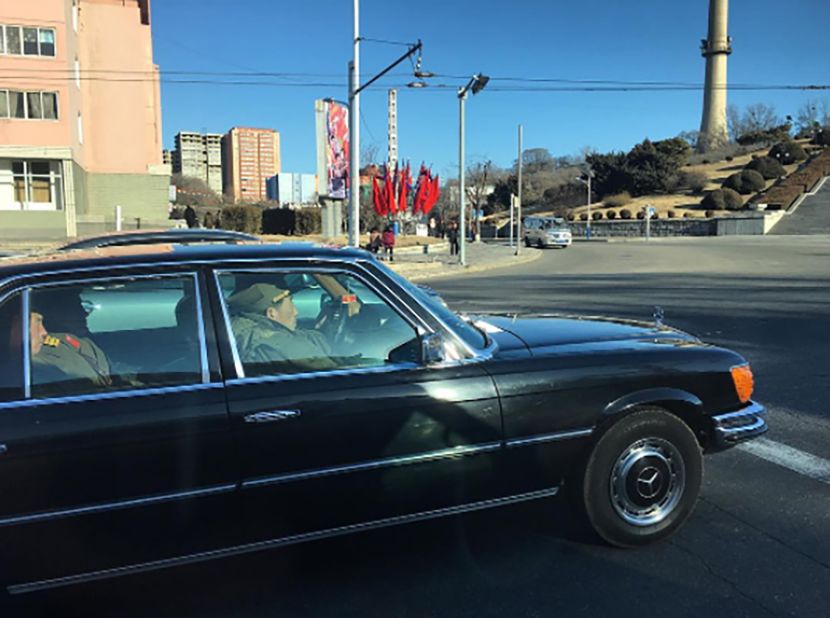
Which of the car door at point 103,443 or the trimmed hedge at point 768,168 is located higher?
the trimmed hedge at point 768,168

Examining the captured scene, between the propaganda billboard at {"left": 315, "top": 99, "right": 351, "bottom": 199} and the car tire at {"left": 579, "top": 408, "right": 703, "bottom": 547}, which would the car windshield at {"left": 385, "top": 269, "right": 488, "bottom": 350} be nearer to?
the car tire at {"left": 579, "top": 408, "right": 703, "bottom": 547}

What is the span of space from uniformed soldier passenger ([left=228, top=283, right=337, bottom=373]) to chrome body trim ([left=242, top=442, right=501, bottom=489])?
0.46m

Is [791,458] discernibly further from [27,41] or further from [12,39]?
[12,39]

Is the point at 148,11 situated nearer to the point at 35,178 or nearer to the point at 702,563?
the point at 35,178

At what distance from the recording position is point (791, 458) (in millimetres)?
4707

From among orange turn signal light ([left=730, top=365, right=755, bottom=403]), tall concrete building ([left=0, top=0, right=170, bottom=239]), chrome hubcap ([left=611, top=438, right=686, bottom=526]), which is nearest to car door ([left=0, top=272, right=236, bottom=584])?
chrome hubcap ([left=611, top=438, right=686, bottom=526])

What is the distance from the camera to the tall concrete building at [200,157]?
5399 inches

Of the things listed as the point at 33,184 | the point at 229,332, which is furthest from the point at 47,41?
the point at 229,332

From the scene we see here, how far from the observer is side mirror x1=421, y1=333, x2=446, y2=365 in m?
3.04

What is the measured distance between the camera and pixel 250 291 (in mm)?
3229

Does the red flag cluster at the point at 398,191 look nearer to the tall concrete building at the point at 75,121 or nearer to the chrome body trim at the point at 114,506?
the tall concrete building at the point at 75,121

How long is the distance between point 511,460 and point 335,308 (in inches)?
48.0

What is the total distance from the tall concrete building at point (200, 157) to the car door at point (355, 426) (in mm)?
139886

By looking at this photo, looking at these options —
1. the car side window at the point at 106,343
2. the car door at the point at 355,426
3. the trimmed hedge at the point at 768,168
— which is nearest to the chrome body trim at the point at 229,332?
the car door at the point at 355,426
